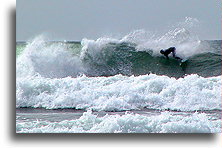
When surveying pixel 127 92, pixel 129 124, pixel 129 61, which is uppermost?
pixel 129 61

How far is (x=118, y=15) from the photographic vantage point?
396cm

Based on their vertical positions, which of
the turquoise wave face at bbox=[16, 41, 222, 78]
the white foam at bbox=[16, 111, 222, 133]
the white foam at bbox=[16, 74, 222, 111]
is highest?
the turquoise wave face at bbox=[16, 41, 222, 78]

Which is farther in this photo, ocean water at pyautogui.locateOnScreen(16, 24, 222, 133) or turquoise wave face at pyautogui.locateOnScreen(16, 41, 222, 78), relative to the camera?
turquoise wave face at pyautogui.locateOnScreen(16, 41, 222, 78)

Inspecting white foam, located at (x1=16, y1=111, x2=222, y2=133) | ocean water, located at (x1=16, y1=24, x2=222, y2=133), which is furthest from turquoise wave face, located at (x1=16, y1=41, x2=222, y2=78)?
white foam, located at (x1=16, y1=111, x2=222, y2=133)

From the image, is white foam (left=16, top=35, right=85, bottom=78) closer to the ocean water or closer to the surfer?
the ocean water

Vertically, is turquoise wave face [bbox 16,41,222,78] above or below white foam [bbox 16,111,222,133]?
above

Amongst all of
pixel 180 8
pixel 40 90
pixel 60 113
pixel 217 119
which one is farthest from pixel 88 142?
pixel 180 8

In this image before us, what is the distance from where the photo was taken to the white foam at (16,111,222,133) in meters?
3.77

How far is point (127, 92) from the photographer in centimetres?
396

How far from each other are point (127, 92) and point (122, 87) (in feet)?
0.21

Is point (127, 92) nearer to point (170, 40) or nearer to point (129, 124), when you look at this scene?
point (129, 124)

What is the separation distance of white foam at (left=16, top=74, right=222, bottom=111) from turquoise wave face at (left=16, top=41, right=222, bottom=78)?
73 millimetres

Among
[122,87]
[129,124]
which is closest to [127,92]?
[122,87]
